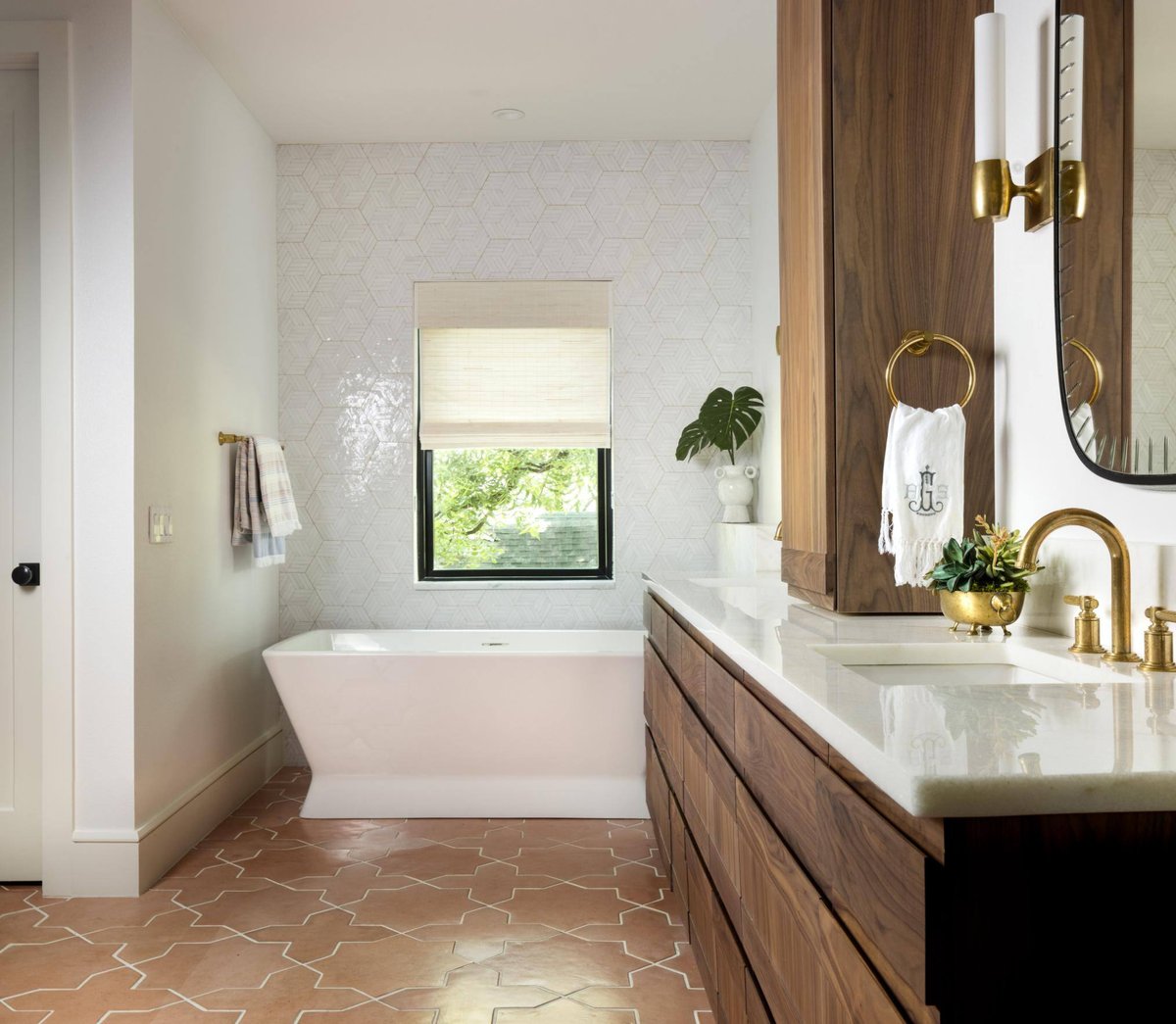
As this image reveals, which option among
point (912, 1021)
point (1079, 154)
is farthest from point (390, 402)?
point (912, 1021)

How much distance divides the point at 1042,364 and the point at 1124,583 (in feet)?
2.02

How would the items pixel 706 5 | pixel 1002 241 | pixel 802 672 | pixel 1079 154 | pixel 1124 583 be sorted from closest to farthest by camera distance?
1. pixel 802 672
2. pixel 1124 583
3. pixel 1079 154
4. pixel 1002 241
5. pixel 706 5

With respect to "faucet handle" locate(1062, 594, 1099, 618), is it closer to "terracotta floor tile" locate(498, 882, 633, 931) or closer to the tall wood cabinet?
the tall wood cabinet

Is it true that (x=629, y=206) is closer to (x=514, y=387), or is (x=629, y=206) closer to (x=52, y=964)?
(x=514, y=387)

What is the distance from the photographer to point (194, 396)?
3326 millimetres

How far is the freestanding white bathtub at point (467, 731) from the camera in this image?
3473 millimetres

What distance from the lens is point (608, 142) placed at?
428cm

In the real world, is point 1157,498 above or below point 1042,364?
below

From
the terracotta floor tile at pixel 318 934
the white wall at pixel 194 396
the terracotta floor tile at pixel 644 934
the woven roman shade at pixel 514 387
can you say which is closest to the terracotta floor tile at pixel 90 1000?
the terracotta floor tile at pixel 318 934

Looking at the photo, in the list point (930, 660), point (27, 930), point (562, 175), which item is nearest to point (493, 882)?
point (27, 930)

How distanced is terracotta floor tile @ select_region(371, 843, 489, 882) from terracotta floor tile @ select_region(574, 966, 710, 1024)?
0.88 metres

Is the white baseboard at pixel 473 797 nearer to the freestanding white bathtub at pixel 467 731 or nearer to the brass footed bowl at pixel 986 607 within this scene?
the freestanding white bathtub at pixel 467 731

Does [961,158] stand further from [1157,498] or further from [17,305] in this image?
[17,305]

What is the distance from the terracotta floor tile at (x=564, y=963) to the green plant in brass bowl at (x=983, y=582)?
4.14 ft
